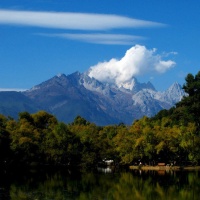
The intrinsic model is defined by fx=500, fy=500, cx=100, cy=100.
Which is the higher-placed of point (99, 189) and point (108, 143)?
point (108, 143)

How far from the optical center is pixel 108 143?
10569 cm

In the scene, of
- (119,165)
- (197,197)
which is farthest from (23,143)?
(197,197)

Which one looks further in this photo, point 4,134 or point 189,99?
point 189,99

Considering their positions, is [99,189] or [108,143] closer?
[99,189]

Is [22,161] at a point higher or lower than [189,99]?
lower

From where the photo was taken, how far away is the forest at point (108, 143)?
94.5m

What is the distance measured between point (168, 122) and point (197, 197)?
61.2 metres

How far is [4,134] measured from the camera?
311ft

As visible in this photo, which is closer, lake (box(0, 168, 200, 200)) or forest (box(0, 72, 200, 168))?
lake (box(0, 168, 200, 200))

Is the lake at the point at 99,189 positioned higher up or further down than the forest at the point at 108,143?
further down

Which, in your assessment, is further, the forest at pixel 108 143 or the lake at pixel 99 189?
the forest at pixel 108 143

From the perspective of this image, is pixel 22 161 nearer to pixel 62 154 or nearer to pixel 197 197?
pixel 62 154

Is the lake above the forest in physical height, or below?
below

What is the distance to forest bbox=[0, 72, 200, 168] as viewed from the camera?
94500 millimetres
